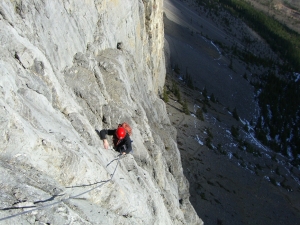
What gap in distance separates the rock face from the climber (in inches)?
12.5

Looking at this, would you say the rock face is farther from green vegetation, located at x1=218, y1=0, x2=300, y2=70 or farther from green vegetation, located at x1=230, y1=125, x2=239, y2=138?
green vegetation, located at x1=218, y1=0, x2=300, y2=70

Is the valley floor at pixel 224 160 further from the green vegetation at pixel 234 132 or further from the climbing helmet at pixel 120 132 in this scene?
the climbing helmet at pixel 120 132

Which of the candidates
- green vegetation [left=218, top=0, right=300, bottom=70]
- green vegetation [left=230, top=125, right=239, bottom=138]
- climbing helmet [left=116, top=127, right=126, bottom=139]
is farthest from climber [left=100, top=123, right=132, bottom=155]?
green vegetation [left=218, top=0, right=300, bottom=70]

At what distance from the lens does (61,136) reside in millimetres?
8055

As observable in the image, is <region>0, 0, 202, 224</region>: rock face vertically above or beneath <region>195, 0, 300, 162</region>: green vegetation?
above

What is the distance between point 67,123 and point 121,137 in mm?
2465

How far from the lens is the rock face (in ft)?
21.8

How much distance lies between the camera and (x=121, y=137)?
11.2 meters

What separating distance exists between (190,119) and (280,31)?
4125 inches

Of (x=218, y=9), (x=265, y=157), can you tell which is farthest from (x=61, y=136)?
(x=218, y=9)

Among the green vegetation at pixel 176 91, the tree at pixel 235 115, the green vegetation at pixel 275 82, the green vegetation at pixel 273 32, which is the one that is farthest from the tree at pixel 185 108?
the green vegetation at pixel 273 32

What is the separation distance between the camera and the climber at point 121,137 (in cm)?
1102

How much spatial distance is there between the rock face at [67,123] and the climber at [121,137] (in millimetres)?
317

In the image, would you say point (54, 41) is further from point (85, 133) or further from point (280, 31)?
point (280, 31)
